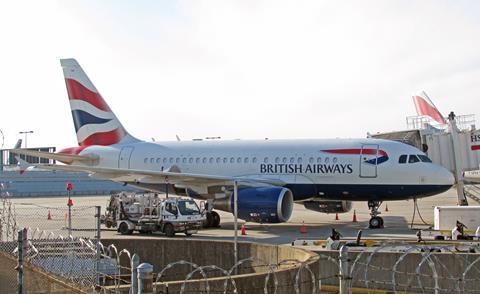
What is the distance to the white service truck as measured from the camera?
2127cm

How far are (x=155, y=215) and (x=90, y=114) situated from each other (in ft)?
34.0

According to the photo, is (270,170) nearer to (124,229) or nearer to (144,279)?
(124,229)

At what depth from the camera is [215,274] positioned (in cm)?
1352

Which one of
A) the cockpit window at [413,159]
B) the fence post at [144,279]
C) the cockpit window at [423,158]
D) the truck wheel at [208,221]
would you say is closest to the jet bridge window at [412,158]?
the cockpit window at [413,159]

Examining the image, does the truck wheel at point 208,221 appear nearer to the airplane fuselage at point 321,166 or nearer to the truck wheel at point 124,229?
the airplane fuselage at point 321,166

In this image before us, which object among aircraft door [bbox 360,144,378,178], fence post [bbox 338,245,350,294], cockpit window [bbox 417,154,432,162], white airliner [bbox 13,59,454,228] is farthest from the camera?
aircraft door [bbox 360,144,378,178]

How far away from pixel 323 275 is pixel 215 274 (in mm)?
Answer: 2444

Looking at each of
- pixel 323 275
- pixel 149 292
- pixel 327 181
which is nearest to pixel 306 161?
pixel 327 181

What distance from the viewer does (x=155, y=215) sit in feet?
71.9

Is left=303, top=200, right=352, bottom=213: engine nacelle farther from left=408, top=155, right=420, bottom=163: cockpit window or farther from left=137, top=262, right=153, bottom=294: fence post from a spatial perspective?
left=137, top=262, right=153, bottom=294: fence post

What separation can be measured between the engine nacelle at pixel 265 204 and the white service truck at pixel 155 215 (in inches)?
61.0

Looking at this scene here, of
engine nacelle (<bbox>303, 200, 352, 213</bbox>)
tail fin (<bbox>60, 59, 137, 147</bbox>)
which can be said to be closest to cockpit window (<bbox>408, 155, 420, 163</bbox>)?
engine nacelle (<bbox>303, 200, 352, 213</bbox>)

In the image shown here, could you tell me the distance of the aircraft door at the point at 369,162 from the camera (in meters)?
22.7

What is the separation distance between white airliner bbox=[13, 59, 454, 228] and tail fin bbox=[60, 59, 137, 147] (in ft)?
0.29
